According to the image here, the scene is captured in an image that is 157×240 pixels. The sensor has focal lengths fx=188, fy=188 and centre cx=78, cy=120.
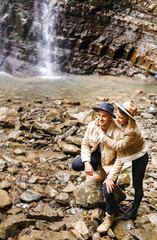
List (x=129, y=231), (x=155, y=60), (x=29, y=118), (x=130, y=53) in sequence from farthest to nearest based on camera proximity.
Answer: (x=130, y=53)
(x=155, y=60)
(x=29, y=118)
(x=129, y=231)

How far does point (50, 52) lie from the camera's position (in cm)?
1830

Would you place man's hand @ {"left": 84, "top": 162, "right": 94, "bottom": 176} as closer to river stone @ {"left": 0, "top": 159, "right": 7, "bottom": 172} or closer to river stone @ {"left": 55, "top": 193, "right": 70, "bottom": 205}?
river stone @ {"left": 55, "top": 193, "right": 70, "bottom": 205}

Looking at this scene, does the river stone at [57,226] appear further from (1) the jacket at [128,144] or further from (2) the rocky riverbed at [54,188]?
(1) the jacket at [128,144]

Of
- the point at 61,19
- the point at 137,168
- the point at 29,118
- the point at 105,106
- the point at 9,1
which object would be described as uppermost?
the point at 9,1

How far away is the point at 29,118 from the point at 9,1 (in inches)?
672

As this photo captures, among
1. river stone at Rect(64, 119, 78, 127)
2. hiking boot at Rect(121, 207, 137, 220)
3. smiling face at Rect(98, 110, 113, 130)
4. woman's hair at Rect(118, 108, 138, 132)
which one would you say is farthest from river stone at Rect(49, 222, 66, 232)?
river stone at Rect(64, 119, 78, 127)

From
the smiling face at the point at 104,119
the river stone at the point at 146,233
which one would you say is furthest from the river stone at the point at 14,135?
the river stone at the point at 146,233

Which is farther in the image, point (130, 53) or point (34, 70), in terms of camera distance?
point (130, 53)

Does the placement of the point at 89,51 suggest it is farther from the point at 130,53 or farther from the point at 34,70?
the point at 34,70

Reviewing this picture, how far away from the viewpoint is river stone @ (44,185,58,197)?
3346 mm

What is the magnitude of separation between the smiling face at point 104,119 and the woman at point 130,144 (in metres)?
0.17

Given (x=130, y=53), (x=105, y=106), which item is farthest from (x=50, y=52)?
(x=105, y=106)

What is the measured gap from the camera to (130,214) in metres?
2.84

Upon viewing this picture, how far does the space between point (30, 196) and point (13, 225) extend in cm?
69
